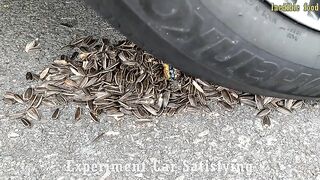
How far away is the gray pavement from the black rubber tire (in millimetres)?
277

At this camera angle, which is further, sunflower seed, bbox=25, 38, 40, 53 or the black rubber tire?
sunflower seed, bbox=25, 38, 40, 53

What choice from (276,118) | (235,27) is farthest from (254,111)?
(235,27)

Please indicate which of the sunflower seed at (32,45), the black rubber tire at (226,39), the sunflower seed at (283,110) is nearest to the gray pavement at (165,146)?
the sunflower seed at (283,110)

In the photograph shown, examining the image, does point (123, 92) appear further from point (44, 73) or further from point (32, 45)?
point (32, 45)

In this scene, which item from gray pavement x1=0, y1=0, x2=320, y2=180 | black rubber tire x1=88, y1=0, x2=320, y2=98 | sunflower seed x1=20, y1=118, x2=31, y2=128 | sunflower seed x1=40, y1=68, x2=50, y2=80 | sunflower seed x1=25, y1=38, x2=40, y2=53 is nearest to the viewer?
black rubber tire x1=88, y1=0, x2=320, y2=98

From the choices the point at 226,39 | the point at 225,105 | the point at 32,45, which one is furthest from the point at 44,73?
the point at 226,39

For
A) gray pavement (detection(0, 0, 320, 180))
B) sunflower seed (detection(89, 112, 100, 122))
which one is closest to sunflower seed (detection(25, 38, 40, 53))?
gray pavement (detection(0, 0, 320, 180))

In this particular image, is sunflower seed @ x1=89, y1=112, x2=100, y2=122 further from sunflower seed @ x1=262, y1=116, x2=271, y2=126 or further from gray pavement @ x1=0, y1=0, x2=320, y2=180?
sunflower seed @ x1=262, y1=116, x2=271, y2=126

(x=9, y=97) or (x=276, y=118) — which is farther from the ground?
(x=276, y=118)

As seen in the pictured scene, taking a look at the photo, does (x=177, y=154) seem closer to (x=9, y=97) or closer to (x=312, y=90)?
(x=312, y=90)

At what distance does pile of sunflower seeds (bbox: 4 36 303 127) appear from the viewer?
2283 millimetres

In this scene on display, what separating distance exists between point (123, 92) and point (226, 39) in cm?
65

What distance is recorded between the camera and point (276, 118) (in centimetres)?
231

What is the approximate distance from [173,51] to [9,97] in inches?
32.9
